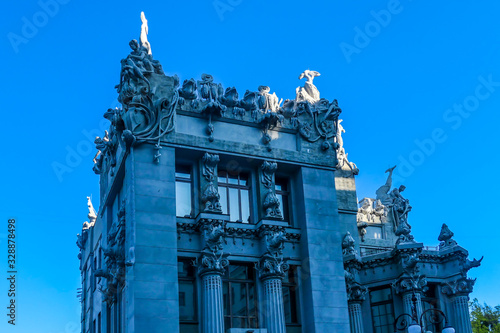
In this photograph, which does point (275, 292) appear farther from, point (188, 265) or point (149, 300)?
point (149, 300)

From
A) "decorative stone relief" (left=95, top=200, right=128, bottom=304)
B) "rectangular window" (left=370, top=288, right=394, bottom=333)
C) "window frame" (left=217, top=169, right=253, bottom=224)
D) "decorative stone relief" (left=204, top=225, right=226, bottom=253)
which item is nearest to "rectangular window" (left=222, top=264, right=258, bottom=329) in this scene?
"decorative stone relief" (left=204, top=225, right=226, bottom=253)

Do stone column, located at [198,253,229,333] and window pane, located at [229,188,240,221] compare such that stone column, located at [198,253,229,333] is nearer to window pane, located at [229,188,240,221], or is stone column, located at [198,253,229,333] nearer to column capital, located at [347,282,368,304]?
window pane, located at [229,188,240,221]

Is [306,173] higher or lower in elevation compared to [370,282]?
higher

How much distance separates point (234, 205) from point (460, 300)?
13.8 m

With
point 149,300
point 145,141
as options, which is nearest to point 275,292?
point 149,300

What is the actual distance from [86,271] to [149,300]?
736 inches

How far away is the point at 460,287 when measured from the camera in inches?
1448

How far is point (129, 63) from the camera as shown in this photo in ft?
107

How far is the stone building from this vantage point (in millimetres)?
30125

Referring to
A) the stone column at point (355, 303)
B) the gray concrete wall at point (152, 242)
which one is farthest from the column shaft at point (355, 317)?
the gray concrete wall at point (152, 242)

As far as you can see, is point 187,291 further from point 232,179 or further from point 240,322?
point 232,179

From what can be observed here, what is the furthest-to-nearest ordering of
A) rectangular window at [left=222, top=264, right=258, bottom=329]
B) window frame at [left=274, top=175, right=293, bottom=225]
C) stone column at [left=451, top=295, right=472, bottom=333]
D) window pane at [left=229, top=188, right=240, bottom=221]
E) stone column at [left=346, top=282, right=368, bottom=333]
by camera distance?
stone column at [left=451, top=295, right=472, bottom=333]
stone column at [left=346, top=282, right=368, bottom=333]
window frame at [left=274, top=175, right=293, bottom=225]
window pane at [left=229, top=188, right=240, bottom=221]
rectangular window at [left=222, top=264, right=258, bottom=329]

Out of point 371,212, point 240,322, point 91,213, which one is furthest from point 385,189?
point 91,213

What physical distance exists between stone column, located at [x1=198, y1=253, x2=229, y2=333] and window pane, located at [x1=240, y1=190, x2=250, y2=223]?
10.2 ft
